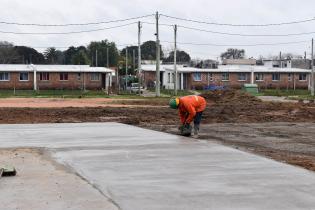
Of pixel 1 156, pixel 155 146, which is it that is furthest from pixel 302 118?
pixel 1 156

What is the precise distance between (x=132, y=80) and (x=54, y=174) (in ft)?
242

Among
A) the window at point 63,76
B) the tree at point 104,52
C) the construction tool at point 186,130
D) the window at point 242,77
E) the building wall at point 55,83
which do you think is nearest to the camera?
the construction tool at point 186,130

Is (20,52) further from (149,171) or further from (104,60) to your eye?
(149,171)

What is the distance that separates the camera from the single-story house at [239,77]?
86.9 metres

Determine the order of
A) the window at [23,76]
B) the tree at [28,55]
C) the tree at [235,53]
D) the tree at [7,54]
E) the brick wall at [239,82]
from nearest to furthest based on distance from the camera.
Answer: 1. the window at [23,76]
2. the brick wall at [239,82]
3. the tree at [7,54]
4. the tree at [28,55]
5. the tree at [235,53]

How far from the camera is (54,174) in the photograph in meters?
11.0

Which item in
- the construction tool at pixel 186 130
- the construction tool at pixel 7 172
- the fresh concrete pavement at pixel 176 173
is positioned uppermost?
the construction tool at pixel 186 130

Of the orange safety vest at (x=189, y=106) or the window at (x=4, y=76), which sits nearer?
the orange safety vest at (x=189, y=106)

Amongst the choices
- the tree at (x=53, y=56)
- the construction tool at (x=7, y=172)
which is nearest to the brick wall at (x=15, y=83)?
the tree at (x=53, y=56)

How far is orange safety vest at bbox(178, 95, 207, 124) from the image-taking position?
17578mm

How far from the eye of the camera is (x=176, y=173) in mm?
11070

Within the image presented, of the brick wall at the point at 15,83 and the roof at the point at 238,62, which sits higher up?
the roof at the point at 238,62

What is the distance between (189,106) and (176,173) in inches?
260

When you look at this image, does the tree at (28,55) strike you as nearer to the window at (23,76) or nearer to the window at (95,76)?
the window at (23,76)
